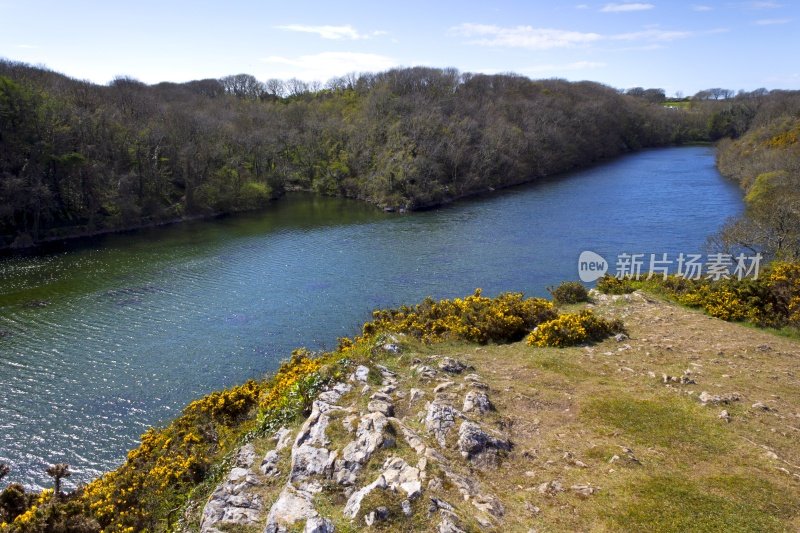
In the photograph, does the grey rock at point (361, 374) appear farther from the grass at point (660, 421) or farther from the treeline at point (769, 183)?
the treeline at point (769, 183)

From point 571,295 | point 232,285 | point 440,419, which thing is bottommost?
point 232,285

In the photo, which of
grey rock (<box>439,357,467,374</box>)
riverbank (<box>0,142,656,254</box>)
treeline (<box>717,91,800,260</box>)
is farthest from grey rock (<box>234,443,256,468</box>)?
riverbank (<box>0,142,656,254</box>)

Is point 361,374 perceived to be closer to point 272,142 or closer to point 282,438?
point 282,438

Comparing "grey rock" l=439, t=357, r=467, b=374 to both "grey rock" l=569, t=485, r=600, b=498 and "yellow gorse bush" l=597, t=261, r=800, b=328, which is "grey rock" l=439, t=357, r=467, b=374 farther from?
"yellow gorse bush" l=597, t=261, r=800, b=328

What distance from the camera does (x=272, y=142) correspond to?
275 feet

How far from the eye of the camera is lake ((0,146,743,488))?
2106cm

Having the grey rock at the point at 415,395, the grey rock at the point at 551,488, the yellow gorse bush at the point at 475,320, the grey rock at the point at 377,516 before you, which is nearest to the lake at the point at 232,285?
the yellow gorse bush at the point at 475,320

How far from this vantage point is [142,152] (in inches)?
2331

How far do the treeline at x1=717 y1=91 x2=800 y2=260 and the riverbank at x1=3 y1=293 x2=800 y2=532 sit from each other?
1689 centimetres

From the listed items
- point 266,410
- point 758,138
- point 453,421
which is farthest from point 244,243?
point 758,138

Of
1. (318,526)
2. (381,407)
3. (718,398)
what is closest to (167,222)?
(381,407)

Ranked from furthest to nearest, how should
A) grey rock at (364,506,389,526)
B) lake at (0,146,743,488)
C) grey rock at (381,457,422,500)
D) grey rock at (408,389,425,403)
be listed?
lake at (0,146,743,488) < grey rock at (408,389,425,403) < grey rock at (381,457,422,500) < grey rock at (364,506,389,526)

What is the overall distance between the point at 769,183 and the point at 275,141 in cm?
6811

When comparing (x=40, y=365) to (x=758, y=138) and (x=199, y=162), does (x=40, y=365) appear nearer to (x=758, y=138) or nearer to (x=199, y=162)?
(x=199, y=162)
